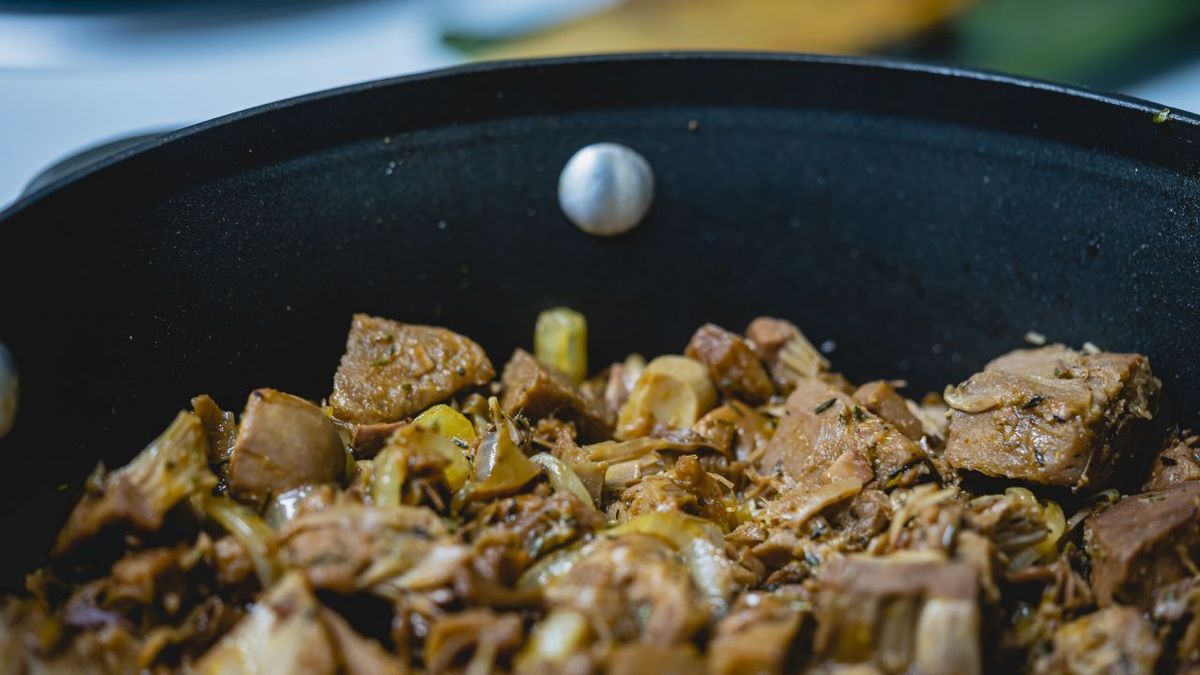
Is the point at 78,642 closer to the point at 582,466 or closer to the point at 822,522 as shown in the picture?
the point at 582,466

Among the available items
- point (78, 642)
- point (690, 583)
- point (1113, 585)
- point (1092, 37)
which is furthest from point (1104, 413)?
point (1092, 37)

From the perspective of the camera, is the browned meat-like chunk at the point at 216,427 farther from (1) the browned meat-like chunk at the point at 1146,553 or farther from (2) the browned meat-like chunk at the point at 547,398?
(1) the browned meat-like chunk at the point at 1146,553

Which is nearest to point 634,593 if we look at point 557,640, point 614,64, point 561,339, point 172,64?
point 557,640

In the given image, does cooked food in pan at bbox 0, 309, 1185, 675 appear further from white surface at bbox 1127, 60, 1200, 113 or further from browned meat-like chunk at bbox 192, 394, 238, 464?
white surface at bbox 1127, 60, 1200, 113

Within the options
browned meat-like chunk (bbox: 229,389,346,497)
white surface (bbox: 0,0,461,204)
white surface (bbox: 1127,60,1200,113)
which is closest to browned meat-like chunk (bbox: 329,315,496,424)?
browned meat-like chunk (bbox: 229,389,346,497)

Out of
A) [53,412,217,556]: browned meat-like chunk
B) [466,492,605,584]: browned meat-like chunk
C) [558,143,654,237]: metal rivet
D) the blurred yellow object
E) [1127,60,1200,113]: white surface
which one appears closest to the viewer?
[53,412,217,556]: browned meat-like chunk

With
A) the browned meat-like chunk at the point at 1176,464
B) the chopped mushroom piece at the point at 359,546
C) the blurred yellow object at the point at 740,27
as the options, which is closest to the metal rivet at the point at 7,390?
the chopped mushroom piece at the point at 359,546
